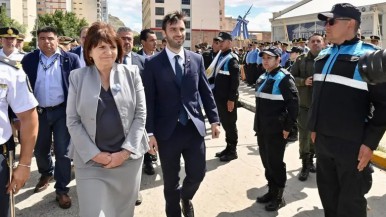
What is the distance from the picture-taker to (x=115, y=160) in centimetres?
265

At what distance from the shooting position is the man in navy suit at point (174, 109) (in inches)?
134

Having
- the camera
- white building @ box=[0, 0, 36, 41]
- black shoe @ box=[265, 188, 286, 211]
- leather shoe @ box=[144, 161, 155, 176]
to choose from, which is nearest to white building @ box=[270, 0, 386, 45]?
leather shoe @ box=[144, 161, 155, 176]

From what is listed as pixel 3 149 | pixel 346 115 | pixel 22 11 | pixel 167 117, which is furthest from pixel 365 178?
pixel 22 11

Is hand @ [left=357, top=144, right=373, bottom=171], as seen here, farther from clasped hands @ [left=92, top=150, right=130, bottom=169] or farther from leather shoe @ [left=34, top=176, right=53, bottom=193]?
leather shoe @ [left=34, top=176, right=53, bottom=193]

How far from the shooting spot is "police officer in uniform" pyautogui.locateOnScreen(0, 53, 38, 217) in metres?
2.30

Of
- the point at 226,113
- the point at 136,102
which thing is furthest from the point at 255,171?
the point at 136,102

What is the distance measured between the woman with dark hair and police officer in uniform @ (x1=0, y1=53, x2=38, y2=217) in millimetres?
321

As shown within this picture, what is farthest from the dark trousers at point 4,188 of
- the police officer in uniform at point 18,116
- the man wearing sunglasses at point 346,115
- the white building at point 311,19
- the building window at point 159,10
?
the building window at point 159,10

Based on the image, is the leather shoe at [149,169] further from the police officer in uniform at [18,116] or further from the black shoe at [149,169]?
the police officer in uniform at [18,116]

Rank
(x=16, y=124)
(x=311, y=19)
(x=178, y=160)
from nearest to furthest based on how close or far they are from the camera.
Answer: (x=16, y=124) < (x=178, y=160) < (x=311, y=19)

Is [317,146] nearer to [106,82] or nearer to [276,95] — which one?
[276,95]

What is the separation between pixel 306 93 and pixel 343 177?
267cm

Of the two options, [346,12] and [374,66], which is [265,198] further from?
[374,66]

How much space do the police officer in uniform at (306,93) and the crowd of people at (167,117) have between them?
1142 mm
